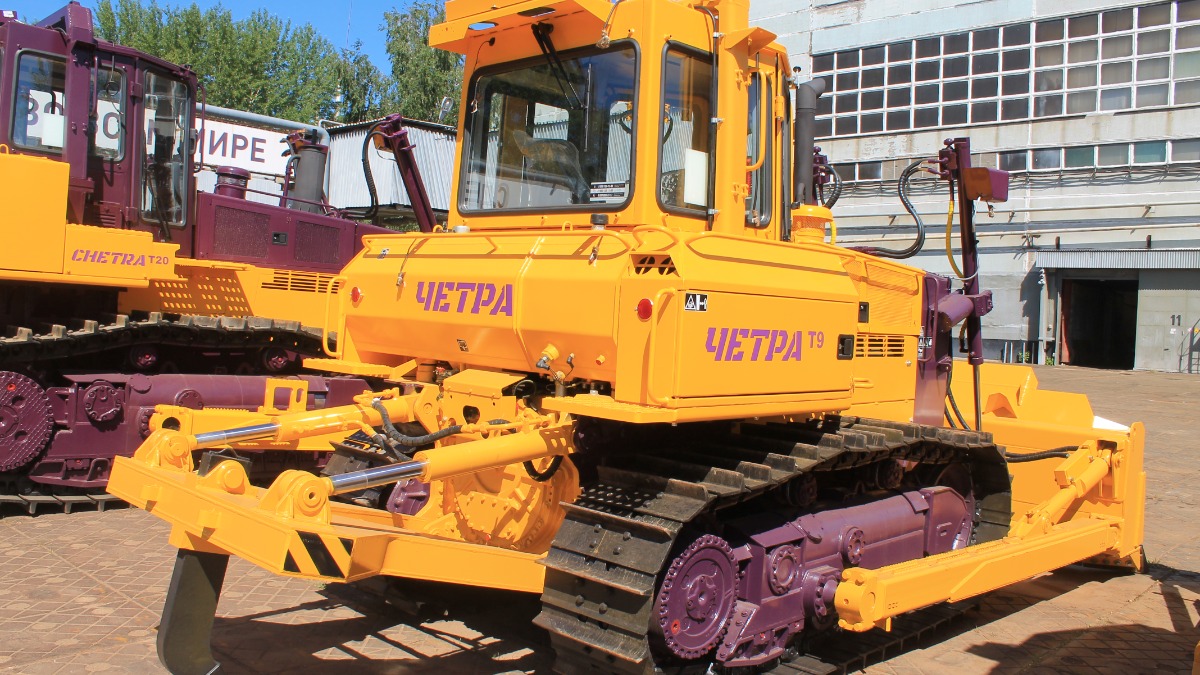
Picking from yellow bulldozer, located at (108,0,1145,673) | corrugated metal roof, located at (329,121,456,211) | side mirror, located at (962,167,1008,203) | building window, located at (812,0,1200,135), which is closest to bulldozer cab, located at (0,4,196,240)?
yellow bulldozer, located at (108,0,1145,673)

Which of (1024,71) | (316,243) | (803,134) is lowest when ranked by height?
(316,243)

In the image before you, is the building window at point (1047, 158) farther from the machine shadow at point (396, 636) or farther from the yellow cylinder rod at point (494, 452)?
the yellow cylinder rod at point (494, 452)

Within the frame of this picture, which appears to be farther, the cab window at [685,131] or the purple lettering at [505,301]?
the cab window at [685,131]

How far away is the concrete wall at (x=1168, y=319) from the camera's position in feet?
85.7

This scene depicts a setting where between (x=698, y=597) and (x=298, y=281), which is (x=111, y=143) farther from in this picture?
(x=698, y=597)

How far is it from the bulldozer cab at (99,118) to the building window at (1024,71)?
2164cm

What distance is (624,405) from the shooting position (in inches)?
166

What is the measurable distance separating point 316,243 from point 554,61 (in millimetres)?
6599

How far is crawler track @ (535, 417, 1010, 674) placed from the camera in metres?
4.20

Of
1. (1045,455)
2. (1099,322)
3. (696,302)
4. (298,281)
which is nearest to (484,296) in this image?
(696,302)

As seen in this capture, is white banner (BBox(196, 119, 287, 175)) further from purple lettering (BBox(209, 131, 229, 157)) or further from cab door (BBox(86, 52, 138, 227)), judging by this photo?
cab door (BBox(86, 52, 138, 227))

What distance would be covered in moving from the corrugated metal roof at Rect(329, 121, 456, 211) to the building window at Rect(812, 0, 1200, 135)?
11.4 meters

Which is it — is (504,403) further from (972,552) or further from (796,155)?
(972,552)

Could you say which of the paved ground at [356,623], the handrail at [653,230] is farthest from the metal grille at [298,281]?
the handrail at [653,230]
